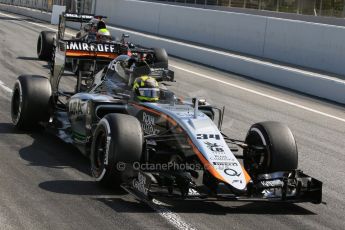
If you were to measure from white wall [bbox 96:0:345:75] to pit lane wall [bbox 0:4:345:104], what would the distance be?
0.80 meters

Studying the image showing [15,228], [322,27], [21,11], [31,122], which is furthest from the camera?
[21,11]

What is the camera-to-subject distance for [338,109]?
15273mm

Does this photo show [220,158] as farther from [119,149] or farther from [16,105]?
[16,105]

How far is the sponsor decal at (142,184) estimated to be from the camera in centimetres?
695

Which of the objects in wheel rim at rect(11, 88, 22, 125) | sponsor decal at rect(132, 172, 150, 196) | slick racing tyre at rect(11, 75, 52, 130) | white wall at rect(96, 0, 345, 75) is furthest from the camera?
white wall at rect(96, 0, 345, 75)

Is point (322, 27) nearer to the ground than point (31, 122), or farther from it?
farther from it

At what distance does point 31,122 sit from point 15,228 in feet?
13.3

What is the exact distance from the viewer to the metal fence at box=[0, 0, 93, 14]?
1488 inches

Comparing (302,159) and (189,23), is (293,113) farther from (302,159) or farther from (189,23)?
(189,23)

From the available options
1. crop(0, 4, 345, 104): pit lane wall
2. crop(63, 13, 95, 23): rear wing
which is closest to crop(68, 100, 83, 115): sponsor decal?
crop(63, 13, 95, 23): rear wing

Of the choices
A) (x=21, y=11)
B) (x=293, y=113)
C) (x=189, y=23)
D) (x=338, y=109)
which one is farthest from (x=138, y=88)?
(x=21, y=11)

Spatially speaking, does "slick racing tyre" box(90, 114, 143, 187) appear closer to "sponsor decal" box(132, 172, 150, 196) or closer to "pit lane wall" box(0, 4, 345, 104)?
"sponsor decal" box(132, 172, 150, 196)

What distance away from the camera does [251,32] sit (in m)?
21.5

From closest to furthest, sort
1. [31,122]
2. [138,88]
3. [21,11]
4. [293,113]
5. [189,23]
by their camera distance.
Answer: [138,88], [31,122], [293,113], [189,23], [21,11]
